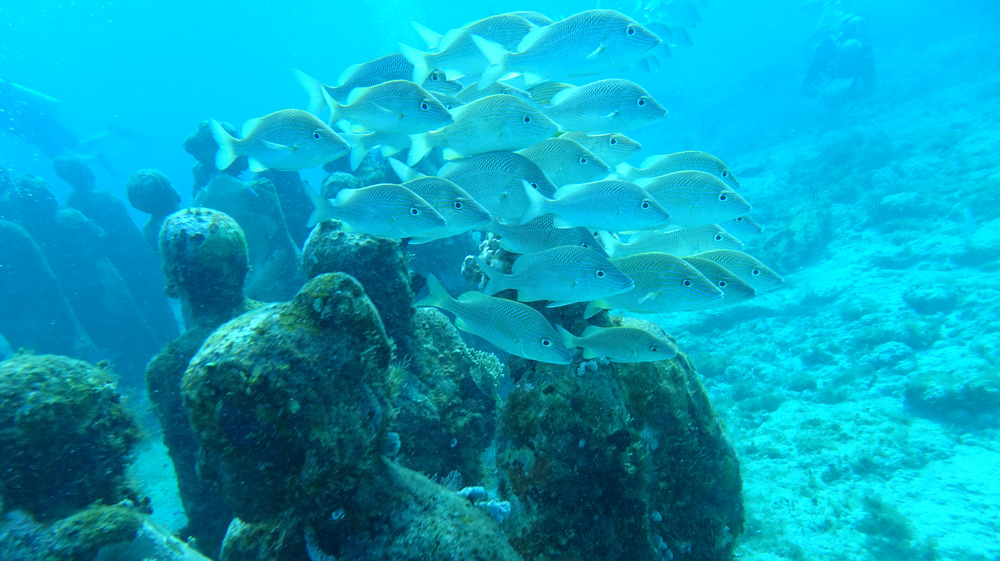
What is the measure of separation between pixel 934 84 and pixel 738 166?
14.2m

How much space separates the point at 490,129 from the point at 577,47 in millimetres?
1179

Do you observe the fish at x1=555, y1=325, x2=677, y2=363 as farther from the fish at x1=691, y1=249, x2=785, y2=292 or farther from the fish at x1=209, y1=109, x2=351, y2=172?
the fish at x1=209, y1=109, x2=351, y2=172

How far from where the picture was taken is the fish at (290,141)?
3961mm

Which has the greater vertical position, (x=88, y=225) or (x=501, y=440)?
(x=88, y=225)

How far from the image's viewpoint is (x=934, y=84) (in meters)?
28.0

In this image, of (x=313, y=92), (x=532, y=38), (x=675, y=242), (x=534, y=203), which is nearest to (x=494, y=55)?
(x=532, y=38)

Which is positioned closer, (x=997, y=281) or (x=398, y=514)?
(x=398, y=514)

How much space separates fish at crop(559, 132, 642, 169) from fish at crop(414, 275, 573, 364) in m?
2.12

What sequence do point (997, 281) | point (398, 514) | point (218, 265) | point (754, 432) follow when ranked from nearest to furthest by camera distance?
point (398, 514) → point (218, 265) → point (754, 432) → point (997, 281)

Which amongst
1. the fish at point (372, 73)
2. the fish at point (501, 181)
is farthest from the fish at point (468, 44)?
the fish at point (501, 181)

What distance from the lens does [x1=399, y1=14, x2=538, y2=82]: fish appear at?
13.9 feet

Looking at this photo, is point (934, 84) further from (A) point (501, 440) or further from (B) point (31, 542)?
(B) point (31, 542)

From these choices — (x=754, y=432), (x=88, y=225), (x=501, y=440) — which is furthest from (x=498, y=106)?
(x=88, y=225)

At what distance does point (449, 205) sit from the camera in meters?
3.48
